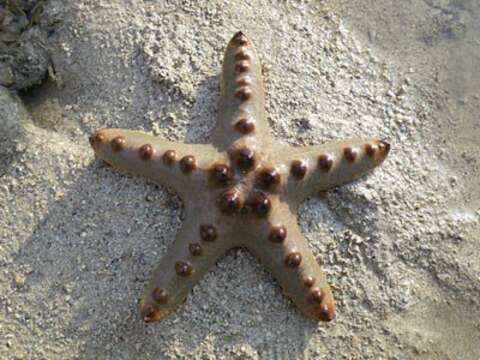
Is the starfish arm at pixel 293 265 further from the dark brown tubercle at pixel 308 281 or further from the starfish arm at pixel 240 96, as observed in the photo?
the starfish arm at pixel 240 96

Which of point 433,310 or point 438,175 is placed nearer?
point 433,310

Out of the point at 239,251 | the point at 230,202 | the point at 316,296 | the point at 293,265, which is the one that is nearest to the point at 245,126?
the point at 230,202

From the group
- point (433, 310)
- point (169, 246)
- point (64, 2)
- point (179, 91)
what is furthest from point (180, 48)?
point (433, 310)

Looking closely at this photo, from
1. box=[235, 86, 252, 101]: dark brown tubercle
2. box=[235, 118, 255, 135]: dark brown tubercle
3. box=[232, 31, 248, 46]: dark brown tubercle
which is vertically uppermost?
box=[232, 31, 248, 46]: dark brown tubercle

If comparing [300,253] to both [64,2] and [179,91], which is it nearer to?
[179,91]

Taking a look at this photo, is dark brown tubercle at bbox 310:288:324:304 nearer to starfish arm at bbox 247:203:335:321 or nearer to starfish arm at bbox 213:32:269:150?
starfish arm at bbox 247:203:335:321

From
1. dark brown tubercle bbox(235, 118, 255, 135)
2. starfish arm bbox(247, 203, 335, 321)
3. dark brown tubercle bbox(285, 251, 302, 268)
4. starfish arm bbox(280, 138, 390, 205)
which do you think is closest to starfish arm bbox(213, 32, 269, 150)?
dark brown tubercle bbox(235, 118, 255, 135)
